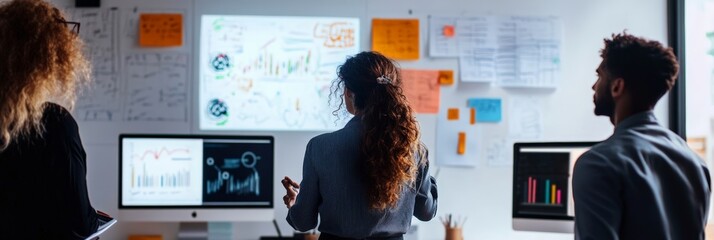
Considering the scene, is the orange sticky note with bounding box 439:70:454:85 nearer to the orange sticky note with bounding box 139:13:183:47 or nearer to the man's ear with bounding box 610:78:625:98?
the orange sticky note with bounding box 139:13:183:47

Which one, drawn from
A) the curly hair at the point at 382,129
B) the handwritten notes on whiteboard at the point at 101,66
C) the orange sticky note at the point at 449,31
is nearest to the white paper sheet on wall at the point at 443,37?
the orange sticky note at the point at 449,31

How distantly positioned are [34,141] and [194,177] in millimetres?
1411

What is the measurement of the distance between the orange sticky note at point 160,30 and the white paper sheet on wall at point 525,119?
1566 mm

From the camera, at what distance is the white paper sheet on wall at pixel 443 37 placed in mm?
3371

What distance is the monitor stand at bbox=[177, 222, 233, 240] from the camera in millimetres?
3150

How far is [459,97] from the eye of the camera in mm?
3395

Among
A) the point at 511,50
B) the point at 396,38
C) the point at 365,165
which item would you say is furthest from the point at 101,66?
the point at 511,50

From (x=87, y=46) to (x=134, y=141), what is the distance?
0.55 meters

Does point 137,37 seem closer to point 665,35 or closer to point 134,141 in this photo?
point 134,141

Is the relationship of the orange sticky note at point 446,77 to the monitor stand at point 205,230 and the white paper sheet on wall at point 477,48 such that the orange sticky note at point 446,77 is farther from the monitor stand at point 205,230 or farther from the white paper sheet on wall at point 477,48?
the monitor stand at point 205,230

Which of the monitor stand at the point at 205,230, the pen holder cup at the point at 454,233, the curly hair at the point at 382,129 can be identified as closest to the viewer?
the curly hair at the point at 382,129

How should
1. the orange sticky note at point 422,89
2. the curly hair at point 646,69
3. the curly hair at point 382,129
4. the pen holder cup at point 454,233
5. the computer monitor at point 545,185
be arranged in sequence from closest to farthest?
the curly hair at point 646,69
the curly hair at point 382,129
the computer monitor at point 545,185
the pen holder cup at point 454,233
the orange sticky note at point 422,89

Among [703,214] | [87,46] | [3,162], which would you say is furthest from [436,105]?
[3,162]

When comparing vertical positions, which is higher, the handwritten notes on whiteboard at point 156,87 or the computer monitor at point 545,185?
the handwritten notes on whiteboard at point 156,87
